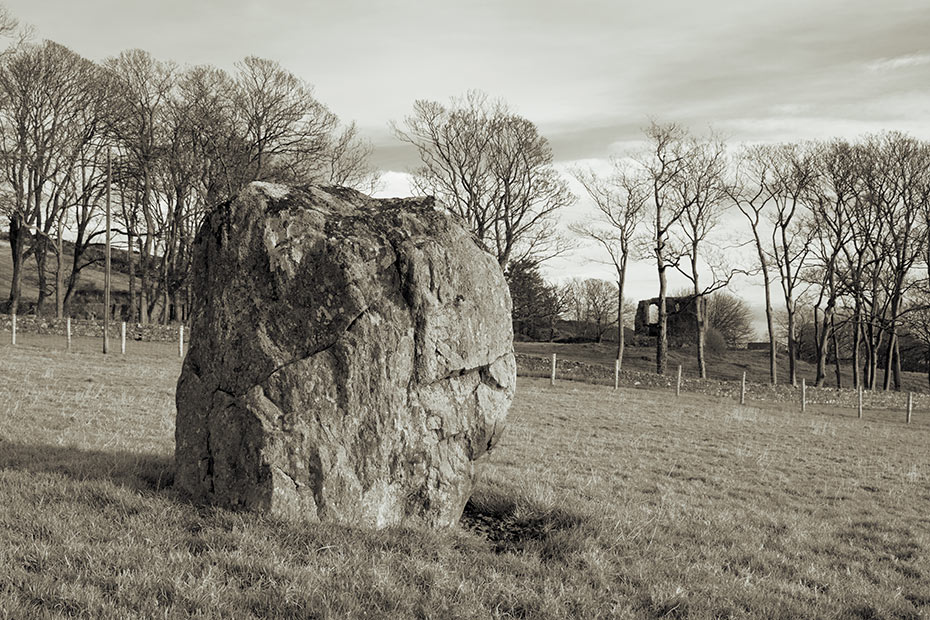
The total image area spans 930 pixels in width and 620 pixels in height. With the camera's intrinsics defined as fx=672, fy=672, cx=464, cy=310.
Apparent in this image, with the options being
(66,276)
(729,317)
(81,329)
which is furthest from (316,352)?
(729,317)

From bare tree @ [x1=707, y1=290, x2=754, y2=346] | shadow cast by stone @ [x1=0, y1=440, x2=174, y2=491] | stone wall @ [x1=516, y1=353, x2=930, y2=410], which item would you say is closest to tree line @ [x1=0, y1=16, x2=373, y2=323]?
stone wall @ [x1=516, y1=353, x2=930, y2=410]

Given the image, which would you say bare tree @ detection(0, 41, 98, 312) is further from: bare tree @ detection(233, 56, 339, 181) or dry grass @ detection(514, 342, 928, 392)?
dry grass @ detection(514, 342, 928, 392)

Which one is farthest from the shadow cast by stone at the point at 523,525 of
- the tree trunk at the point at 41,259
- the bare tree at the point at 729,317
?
the bare tree at the point at 729,317

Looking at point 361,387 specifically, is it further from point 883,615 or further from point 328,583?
point 883,615

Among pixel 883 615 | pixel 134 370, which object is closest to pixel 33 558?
pixel 883 615

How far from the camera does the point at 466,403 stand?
6.44 m

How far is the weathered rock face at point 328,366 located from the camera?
5.70m

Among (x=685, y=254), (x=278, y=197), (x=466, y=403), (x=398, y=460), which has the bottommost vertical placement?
(x=398, y=460)

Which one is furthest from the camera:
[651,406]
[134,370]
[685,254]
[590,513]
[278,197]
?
[685,254]

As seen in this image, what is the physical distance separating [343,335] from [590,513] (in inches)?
123

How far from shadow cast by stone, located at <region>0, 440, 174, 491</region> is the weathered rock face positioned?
668 millimetres

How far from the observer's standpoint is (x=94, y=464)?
278 inches

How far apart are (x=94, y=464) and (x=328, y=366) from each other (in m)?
3.19

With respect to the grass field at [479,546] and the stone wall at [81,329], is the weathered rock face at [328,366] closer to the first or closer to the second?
the grass field at [479,546]
